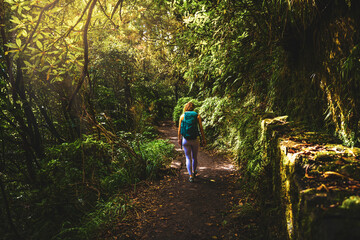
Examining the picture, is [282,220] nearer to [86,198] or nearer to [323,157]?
[323,157]

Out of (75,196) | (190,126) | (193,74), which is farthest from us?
(193,74)

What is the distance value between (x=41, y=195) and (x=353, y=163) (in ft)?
18.8

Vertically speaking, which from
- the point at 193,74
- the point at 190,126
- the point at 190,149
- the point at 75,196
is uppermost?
the point at 193,74

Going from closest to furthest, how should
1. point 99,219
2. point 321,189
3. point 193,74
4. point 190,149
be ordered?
point 321,189 → point 99,219 → point 190,149 → point 193,74

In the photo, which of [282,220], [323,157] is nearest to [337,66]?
[323,157]

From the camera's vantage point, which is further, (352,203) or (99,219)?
(99,219)

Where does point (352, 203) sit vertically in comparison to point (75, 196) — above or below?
above

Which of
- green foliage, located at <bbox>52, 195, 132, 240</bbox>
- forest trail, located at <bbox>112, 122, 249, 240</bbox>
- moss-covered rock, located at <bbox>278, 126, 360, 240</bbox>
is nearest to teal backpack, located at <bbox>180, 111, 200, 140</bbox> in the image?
forest trail, located at <bbox>112, 122, 249, 240</bbox>

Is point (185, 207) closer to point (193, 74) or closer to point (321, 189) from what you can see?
point (321, 189)

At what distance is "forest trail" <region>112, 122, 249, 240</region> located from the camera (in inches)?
129

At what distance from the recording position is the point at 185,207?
4.02 m

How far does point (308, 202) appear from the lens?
1.37 m

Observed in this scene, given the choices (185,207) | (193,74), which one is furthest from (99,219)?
(193,74)

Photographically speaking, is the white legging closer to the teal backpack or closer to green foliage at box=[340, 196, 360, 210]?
the teal backpack
